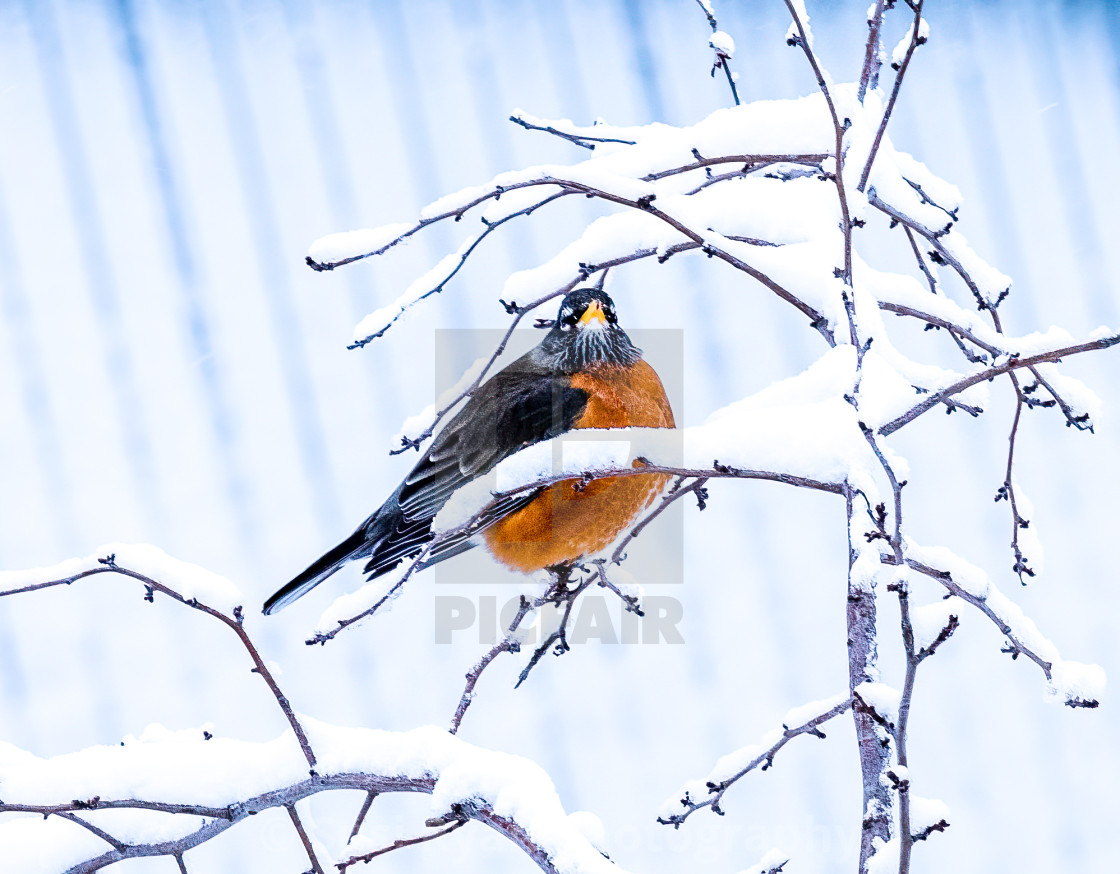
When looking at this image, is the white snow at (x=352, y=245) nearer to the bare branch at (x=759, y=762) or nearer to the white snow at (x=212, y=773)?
the white snow at (x=212, y=773)

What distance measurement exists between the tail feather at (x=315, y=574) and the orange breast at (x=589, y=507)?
0.19m

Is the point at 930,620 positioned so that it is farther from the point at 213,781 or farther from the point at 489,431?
the point at 489,431

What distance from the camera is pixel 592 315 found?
1358mm

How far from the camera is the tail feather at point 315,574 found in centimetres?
116

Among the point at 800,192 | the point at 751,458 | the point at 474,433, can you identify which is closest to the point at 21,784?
the point at 751,458

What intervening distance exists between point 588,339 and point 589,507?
0.33 meters

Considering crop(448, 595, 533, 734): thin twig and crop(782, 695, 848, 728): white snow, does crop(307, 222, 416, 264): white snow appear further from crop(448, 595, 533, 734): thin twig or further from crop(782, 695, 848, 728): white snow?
crop(782, 695, 848, 728): white snow

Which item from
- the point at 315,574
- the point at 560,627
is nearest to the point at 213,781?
the point at 560,627

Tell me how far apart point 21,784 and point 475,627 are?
86 cm

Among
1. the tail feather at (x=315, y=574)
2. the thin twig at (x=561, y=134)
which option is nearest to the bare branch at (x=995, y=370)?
the thin twig at (x=561, y=134)

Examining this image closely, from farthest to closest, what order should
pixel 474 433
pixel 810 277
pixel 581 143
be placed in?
pixel 474 433, pixel 581 143, pixel 810 277

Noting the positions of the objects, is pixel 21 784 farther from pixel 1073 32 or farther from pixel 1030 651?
pixel 1073 32

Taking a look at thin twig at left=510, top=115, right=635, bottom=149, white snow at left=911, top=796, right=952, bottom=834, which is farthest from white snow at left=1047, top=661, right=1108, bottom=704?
thin twig at left=510, top=115, right=635, bottom=149

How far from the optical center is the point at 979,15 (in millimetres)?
2162
